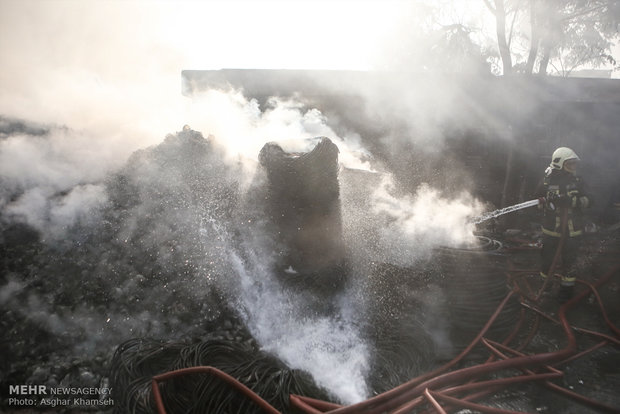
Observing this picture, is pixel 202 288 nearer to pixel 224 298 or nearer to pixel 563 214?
pixel 224 298

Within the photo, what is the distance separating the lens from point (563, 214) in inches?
196

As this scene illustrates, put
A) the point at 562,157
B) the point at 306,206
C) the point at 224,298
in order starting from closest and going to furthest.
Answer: the point at 224,298 < the point at 306,206 < the point at 562,157

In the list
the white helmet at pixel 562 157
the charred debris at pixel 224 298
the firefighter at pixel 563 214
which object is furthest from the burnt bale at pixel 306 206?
the white helmet at pixel 562 157

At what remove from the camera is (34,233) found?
4.48 m

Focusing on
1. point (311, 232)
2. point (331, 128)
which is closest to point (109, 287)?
point (311, 232)

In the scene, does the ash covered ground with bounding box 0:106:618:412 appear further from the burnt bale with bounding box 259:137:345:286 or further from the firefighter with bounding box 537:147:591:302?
the firefighter with bounding box 537:147:591:302

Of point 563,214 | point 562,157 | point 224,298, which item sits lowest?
→ point 224,298

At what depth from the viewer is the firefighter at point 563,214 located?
15.8 feet

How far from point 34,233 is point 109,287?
1.47 metres

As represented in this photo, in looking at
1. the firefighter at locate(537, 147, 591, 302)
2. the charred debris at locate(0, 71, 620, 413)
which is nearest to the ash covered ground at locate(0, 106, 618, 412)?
the charred debris at locate(0, 71, 620, 413)

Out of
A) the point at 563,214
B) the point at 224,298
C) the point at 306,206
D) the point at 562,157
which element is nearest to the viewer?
the point at 224,298

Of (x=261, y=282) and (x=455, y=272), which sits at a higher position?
(x=455, y=272)

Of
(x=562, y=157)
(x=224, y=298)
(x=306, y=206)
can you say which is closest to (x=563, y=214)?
(x=562, y=157)

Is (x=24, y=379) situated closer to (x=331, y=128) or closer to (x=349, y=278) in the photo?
(x=349, y=278)
